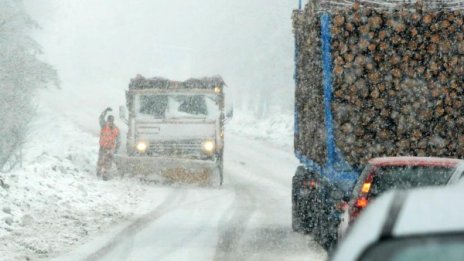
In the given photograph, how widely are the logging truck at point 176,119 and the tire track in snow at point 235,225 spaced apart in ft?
5.64

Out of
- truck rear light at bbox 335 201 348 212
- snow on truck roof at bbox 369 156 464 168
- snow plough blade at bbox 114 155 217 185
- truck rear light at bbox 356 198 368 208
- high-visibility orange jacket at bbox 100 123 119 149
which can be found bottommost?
snow plough blade at bbox 114 155 217 185

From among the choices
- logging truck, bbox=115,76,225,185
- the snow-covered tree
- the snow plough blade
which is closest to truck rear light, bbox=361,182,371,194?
the snow plough blade

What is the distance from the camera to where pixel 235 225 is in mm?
13891

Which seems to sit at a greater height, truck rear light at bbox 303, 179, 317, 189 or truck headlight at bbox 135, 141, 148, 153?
truck rear light at bbox 303, 179, 317, 189

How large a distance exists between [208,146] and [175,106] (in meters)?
1.34

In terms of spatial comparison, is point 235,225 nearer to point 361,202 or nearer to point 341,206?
point 341,206

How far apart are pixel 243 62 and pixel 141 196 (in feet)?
165

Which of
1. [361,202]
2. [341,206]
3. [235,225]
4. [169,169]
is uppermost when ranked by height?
[361,202]

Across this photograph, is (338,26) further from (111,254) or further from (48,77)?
(48,77)

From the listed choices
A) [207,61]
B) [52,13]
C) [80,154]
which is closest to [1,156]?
[80,154]

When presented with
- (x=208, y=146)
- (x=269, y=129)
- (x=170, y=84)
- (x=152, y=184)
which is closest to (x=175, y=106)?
(x=170, y=84)

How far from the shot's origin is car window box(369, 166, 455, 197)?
8.35m

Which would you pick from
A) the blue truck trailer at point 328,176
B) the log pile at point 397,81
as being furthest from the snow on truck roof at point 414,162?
the log pile at point 397,81

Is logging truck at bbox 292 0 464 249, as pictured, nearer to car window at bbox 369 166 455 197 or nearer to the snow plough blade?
car window at bbox 369 166 455 197
